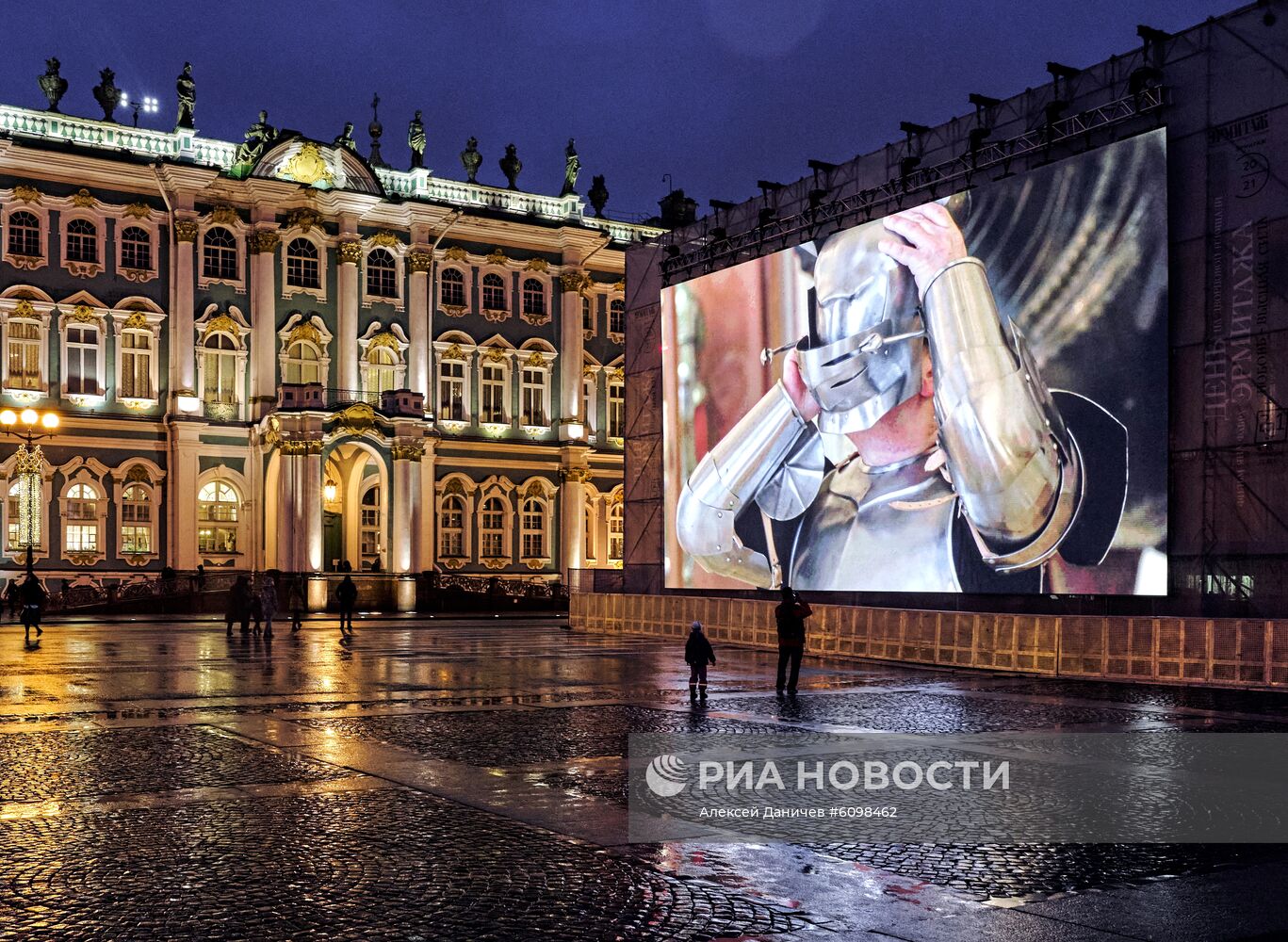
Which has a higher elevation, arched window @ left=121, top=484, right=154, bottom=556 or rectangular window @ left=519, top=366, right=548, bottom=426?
rectangular window @ left=519, top=366, right=548, bottom=426

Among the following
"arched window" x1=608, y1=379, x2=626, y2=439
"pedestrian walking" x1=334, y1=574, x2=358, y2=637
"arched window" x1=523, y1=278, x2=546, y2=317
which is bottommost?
"pedestrian walking" x1=334, y1=574, x2=358, y2=637

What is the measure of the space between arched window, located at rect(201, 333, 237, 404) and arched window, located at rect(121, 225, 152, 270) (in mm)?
3402

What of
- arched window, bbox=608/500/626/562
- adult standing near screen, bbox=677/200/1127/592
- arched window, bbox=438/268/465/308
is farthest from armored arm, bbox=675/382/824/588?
arched window, bbox=608/500/626/562

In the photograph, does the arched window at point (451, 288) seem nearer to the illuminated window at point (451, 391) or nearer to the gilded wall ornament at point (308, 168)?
the illuminated window at point (451, 391)

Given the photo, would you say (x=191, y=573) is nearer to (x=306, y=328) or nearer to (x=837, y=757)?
(x=306, y=328)

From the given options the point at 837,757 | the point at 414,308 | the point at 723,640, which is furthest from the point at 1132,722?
the point at 414,308

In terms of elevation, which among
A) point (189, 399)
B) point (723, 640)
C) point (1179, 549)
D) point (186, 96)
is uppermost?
point (186, 96)

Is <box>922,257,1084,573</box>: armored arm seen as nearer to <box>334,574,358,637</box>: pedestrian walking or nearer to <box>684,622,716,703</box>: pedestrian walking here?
<box>684,622,716,703</box>: pedestrian walking

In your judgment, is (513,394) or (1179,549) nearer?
(1179,549)

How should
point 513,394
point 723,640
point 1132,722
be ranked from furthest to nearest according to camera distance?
point 513,394, point 723,640, point 1132,722

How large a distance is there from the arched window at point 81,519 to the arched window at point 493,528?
47.3 ft

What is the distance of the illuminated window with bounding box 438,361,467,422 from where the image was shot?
55.7 meters

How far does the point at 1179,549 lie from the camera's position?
23234 millimetres

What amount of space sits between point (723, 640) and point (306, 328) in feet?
90.6
